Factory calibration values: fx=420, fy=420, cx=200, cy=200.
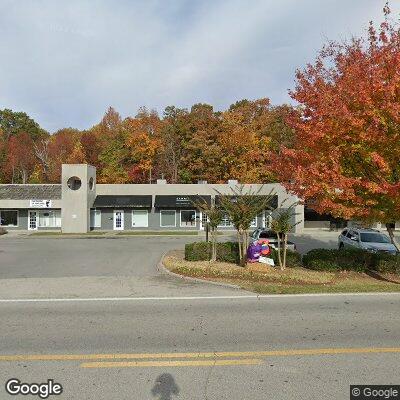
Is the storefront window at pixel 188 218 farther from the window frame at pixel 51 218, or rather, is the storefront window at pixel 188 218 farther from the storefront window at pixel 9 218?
the storefront window at pixel 9 218

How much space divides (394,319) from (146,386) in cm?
580

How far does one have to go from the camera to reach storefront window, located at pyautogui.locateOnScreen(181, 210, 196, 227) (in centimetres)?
4212

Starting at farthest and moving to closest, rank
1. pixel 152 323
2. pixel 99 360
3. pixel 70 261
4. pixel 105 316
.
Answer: pixel 70 261 → pixel 105 316 → pixel 152 323 → pixel 99 360

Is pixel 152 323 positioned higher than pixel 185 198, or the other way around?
pixel 185 198

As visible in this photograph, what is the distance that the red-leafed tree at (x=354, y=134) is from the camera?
39.0ft

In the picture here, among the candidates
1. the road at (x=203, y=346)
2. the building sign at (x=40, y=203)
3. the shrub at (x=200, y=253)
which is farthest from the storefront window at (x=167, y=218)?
the road at (x=203, y=346)

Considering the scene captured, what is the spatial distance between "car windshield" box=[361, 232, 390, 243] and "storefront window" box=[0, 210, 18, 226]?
34360 mm

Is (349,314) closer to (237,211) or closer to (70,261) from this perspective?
(237,211)

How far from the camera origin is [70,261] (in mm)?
19438

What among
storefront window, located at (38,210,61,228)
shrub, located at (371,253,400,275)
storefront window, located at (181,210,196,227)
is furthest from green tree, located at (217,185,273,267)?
storefront window, located at (38,210,61,228)

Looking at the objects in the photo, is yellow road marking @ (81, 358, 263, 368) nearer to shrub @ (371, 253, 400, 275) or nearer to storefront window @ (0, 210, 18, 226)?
shrub @ (371, 253, 400, 275)

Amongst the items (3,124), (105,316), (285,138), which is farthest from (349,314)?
(3,124)

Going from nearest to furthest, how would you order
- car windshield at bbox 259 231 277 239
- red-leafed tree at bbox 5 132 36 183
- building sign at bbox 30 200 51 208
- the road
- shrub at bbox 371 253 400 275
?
the road, shrub at bbox 371 253 400 275, car windshield at bbox 259 231 277 239, building sign at bbox 30 200 51 208, red-leafed tree at bbox 5 132 36 183

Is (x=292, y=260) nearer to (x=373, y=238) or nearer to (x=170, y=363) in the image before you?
(x=373, y=238)
